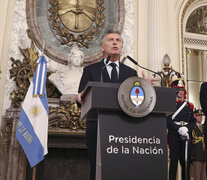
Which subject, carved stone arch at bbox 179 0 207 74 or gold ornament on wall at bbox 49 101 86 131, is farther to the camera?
carved stone arch at bbox 179 0 207 74

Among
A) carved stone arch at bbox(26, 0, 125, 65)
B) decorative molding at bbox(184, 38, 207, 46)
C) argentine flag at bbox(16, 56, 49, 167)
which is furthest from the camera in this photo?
decorative molding at bbox(184, 38, 207, 46)

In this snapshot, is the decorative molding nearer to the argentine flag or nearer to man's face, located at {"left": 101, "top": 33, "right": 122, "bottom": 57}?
the argentine flag

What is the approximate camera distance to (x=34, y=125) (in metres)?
3.85

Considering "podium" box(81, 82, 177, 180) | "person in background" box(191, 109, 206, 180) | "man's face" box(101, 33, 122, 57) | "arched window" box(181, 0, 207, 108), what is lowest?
"person in background" box(191, 109, 206, 180)

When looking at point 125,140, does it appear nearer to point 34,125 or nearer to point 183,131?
point 183,131

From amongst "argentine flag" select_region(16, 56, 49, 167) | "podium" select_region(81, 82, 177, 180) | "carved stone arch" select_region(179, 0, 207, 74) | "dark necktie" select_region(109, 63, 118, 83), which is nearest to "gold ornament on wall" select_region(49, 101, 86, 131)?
"argentine flag" select_region(16, 56, 49, 167)

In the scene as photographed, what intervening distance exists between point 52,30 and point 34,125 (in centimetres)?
232

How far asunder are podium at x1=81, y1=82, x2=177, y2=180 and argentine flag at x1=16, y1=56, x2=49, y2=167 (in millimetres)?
2258

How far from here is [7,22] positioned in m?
5.18

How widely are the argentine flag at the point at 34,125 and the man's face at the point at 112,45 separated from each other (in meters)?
1.98

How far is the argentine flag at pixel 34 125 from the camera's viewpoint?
12.4ft

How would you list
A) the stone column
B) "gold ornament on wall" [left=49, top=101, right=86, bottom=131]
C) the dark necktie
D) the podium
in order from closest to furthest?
the podium, the dark necktie, "gold ornament on wall" [left=49, top=101, right=86, bottom=131], the stone column

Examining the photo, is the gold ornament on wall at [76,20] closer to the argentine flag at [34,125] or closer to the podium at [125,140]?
the argentine flag at [34,125]

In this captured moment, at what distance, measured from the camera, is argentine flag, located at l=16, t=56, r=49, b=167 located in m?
3.78
